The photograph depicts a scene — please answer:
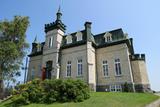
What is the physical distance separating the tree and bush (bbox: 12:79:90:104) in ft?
31.9

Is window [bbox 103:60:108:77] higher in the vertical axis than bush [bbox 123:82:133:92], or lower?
higher

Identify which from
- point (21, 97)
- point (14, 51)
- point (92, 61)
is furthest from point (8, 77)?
point (92, 61)

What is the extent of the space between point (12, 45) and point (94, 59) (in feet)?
45.3

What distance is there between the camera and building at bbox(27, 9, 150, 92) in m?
22.1

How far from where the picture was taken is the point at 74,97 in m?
14.1

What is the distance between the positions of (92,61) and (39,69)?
1124 cm

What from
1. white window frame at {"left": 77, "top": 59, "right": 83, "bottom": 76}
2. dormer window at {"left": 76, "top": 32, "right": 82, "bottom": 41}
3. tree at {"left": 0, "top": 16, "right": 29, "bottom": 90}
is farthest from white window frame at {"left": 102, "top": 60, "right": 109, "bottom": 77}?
tree at {"left": 0, "top": 16, "right": 29, "bottom": 90}

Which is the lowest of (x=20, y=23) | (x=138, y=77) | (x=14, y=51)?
(x=138, y=77)

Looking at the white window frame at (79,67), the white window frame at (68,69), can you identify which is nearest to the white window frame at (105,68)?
the white window frame at (79,67)

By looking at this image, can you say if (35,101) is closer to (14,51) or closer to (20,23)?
(14,51)

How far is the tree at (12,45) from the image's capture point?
23.6 meters

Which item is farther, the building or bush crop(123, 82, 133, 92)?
the building

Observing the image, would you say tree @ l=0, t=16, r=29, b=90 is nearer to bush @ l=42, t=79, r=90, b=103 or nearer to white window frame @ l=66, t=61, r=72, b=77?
white window frame @ l=66, t=61, r=72, b=77

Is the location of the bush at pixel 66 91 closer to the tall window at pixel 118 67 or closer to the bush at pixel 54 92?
the bush at pixel 54 92
